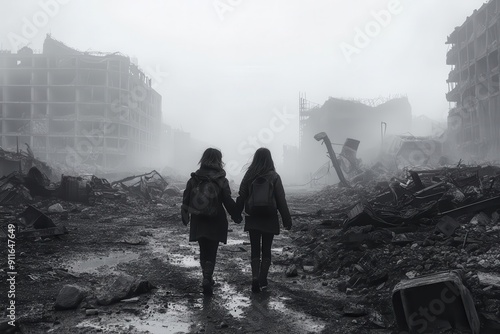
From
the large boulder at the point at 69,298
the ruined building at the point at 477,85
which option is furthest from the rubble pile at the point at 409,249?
the ruined building at the point at 477,85

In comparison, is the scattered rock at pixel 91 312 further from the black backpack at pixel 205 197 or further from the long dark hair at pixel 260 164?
the long dark hair at pixel 260 164

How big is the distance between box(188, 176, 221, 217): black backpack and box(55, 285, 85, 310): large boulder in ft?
4.56

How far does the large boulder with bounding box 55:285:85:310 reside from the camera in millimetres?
3561

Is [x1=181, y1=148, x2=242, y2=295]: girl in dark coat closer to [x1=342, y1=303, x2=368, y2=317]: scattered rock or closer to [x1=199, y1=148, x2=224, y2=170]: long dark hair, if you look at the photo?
[x1=199, y1=148, x2=224, y2=170]: long dark hair

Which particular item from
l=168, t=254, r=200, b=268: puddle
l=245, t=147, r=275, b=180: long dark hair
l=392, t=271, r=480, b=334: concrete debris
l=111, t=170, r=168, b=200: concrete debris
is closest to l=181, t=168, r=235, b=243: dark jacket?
l=245, t=147, r=275, b=180: long dark hair

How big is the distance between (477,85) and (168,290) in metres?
35.1

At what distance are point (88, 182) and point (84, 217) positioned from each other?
3.08 metres

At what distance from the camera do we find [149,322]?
3309mm

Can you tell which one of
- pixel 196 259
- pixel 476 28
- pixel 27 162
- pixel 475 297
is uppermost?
pixel 476 28

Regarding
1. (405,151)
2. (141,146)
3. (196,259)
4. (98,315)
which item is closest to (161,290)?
(98,315)

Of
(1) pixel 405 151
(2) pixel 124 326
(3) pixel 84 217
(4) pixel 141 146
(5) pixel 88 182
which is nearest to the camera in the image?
(2) pixel 124 326

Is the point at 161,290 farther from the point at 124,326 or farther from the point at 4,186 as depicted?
the point at 4,186

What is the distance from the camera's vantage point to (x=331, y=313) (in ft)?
11.7

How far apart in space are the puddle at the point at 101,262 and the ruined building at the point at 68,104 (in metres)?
42.7
